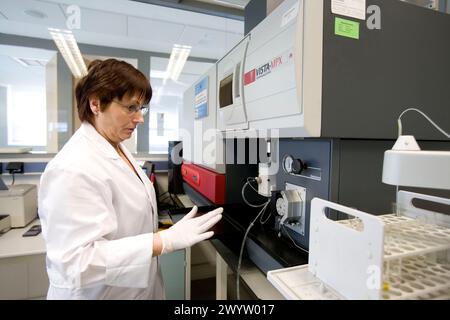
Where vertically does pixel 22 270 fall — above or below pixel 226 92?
below

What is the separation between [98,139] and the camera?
90 cm

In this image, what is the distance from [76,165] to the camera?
0.74 m

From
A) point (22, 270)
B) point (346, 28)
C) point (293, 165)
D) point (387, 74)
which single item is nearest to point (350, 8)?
point (346, 28)

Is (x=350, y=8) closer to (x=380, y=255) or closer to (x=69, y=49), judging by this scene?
(x=380, y=255)

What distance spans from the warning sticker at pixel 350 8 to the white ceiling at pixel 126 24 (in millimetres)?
1544

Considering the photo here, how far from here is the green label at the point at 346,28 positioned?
750 millimetres

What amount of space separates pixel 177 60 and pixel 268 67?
2.31 metres

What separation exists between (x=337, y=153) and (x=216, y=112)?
81cm

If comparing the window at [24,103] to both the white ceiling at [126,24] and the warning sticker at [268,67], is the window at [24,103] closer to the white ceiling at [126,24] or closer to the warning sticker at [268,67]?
the white ceiling at [126,24]

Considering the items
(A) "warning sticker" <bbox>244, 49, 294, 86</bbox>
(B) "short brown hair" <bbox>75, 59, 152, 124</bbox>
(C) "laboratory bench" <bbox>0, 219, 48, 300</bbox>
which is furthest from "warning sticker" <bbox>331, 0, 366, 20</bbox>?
(C) "laboratory bench" <bbox>0, 219, 48, 300</bbox>

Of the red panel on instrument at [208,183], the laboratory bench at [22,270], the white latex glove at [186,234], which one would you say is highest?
the red panel on instrument at [208,183]

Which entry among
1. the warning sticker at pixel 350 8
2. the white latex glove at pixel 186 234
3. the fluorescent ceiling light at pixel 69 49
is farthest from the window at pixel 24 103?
the warning sticker at pixel 350 8

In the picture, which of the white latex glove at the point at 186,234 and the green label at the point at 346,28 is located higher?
the green label at the point at 346,28
